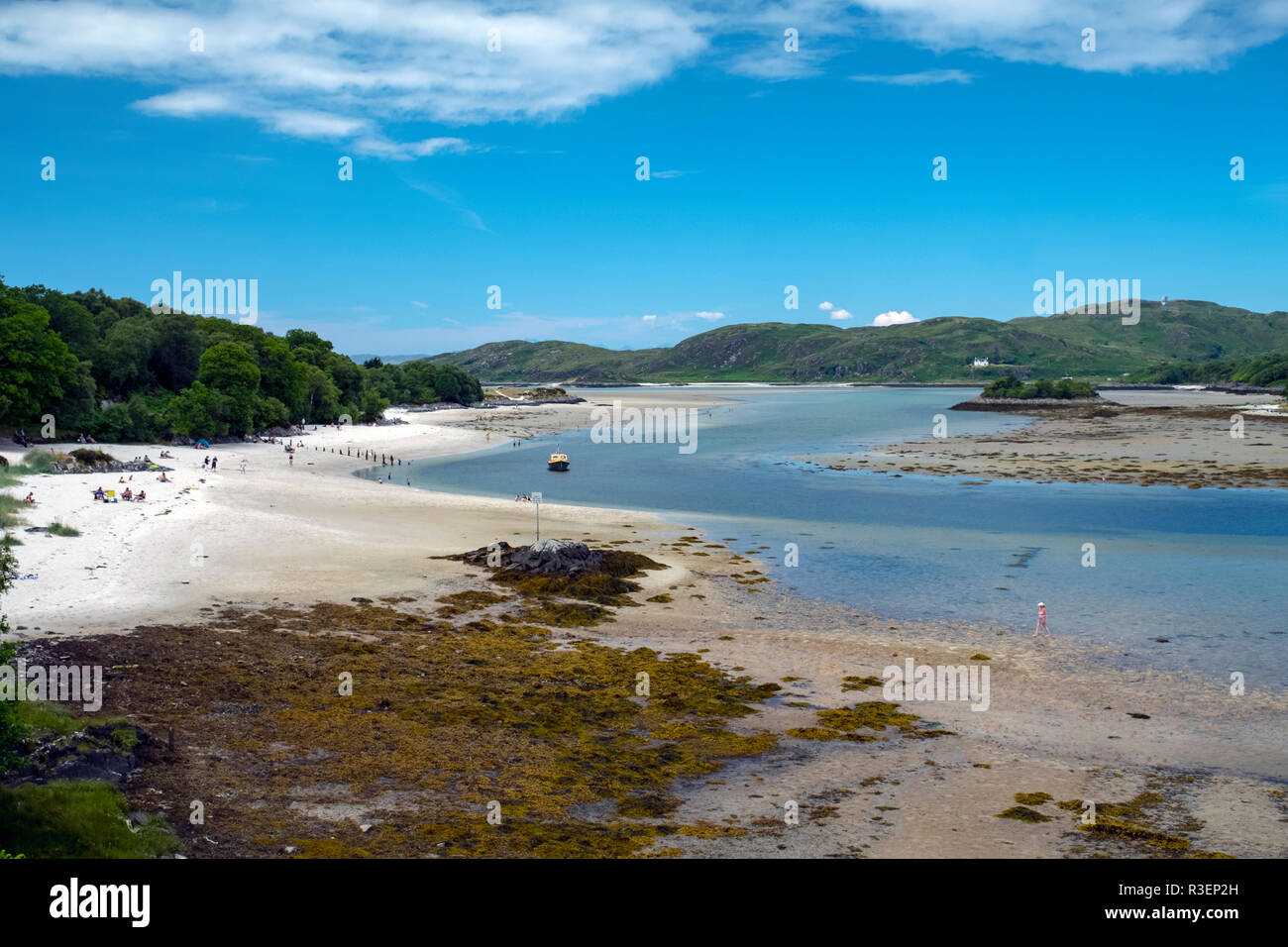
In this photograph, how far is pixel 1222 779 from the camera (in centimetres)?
1922

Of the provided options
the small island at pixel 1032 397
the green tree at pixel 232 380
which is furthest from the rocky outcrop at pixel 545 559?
the small island at pixel 1032 397

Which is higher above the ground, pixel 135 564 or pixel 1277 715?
pixel 135 564

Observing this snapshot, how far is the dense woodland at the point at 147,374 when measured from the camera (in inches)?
2825

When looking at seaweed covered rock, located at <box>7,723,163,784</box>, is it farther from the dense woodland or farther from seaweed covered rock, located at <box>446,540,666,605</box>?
the dense woodland

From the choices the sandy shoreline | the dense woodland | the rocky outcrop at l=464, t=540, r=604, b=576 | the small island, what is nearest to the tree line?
the small island

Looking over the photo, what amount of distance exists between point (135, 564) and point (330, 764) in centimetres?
2148

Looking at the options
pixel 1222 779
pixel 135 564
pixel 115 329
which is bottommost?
pixel 1222 779

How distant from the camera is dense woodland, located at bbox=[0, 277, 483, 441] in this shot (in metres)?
71.8

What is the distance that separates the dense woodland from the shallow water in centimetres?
2234

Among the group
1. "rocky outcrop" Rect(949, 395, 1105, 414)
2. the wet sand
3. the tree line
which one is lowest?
the wet sand

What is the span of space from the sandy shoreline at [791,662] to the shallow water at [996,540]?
307 centimetres

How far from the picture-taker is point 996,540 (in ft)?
160

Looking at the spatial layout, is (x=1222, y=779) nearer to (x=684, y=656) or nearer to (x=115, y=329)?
(x=684, y=656)

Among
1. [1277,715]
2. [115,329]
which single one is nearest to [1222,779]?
[1277,715]
